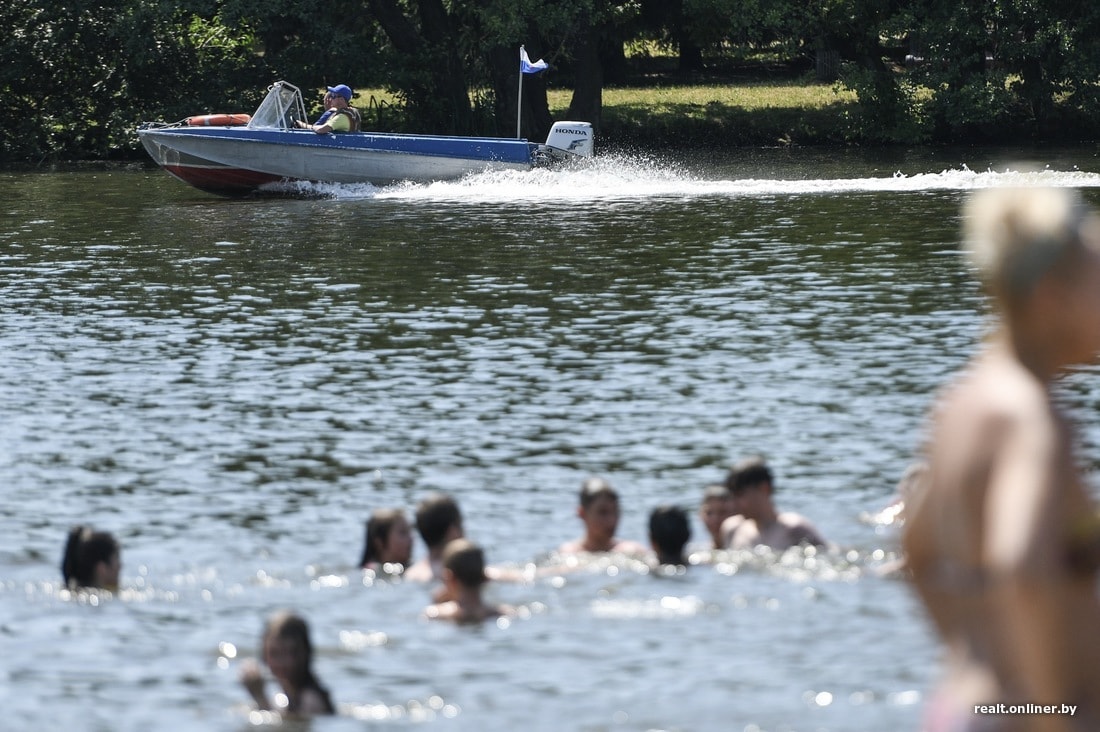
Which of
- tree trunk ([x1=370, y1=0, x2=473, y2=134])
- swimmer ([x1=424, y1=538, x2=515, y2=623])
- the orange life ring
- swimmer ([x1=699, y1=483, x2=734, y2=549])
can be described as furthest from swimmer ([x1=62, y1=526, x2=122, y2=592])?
tree trunk ([x1=370, y1=0, x2=473, y2=134])

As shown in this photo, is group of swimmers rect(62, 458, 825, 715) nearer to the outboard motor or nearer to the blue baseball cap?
the outboard motor

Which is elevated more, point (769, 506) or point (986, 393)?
point (986, 393)

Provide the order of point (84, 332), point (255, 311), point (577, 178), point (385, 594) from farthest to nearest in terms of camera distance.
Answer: point (577, 178) → point (255, 311) → point (84, 332) → point (385, 594)

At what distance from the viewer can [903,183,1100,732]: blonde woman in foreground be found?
269 centimetres

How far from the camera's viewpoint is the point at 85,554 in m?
9.66

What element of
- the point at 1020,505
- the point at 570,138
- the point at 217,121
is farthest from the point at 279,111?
the point at 1020,505

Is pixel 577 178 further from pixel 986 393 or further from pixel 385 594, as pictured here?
pixel 986 393

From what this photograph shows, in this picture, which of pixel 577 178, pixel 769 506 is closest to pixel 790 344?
pixel 769 506

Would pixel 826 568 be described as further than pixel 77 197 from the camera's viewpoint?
No

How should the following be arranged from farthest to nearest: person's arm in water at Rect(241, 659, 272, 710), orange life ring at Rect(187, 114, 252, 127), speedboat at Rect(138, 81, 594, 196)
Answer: orange life ring at Rect(187, 114, 252, 127) → speedboat at Rect(138, 81, 594, 196) → person's arm in water at Rect(241, 659, 272, 710)

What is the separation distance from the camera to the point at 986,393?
110 inches

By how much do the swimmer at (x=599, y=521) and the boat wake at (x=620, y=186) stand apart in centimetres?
2429

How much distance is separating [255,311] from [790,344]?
23.2 feet

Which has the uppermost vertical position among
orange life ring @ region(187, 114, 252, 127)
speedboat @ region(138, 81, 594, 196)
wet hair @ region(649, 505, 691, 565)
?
orange life ring @ region(187, 114, 252, 127)
